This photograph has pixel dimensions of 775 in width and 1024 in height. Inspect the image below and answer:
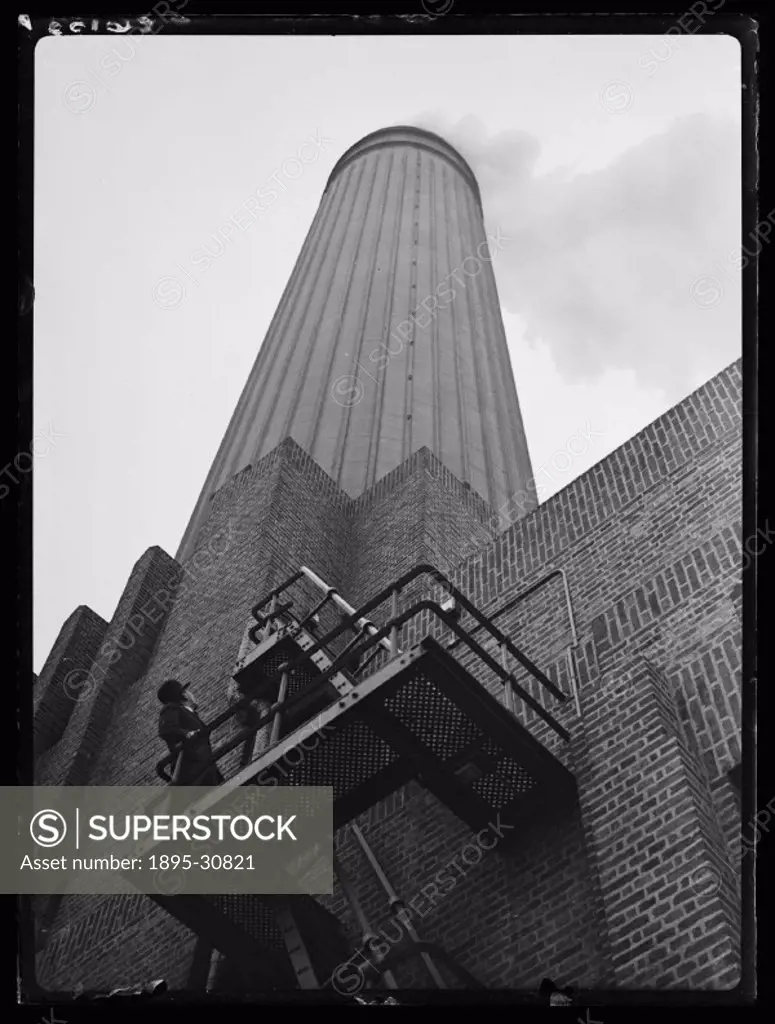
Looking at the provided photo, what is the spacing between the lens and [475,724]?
9.37m

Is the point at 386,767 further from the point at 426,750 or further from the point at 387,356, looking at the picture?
the point at 387,356

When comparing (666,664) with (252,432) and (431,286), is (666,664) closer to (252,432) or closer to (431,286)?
(252,432)

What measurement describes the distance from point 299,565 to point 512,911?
21.7ft

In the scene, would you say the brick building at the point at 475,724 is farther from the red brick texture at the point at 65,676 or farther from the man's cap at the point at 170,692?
the man's cap at the point at 170,692

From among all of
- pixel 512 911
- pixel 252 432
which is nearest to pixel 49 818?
pixel 512 911

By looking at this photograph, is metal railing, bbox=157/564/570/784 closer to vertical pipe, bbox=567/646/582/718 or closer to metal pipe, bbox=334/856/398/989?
vertical pipe, bbox=567/646/582/718

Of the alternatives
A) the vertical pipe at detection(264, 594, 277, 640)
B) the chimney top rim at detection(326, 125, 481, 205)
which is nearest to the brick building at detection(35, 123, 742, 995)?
the vertical pipe at detection(264, 594, 277, 640)

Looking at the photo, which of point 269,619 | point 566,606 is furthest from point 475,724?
point 269,619

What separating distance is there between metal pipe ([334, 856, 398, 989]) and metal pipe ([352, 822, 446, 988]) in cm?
21

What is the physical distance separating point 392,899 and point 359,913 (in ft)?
0.92

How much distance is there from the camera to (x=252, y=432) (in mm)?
24422

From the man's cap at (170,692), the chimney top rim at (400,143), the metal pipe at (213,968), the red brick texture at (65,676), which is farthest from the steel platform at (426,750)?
the chimney top rim at (400,143)

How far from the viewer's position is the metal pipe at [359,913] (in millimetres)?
9375

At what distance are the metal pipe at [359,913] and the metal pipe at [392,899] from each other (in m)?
0.21
